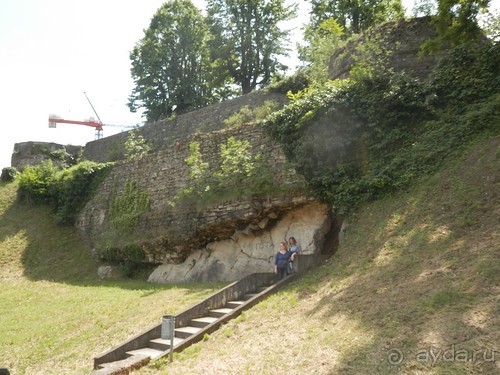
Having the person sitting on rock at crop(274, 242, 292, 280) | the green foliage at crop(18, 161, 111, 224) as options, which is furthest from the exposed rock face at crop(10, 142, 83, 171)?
the person sitting on rock at crop(274, 242, 292, 280)

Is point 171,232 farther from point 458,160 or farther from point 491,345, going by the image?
point 491,345

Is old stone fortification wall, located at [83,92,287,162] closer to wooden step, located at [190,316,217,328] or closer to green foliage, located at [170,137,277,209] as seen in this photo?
green foliage, located at [170,137,277,209]

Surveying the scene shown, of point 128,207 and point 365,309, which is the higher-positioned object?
point 128,207

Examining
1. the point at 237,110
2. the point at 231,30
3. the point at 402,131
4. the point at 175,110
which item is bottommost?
the point at 402,131

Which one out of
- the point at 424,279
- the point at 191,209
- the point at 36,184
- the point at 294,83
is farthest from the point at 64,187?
the point at 424,279

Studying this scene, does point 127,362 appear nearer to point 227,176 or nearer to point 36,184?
point 227,176

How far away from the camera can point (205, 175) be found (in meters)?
13.8

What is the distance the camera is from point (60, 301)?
12.2 m

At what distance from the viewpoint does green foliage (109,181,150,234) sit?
1566cm

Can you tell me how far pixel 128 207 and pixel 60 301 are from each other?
4968 millimetres

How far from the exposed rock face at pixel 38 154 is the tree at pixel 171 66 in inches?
276

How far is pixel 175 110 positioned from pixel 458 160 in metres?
23.7

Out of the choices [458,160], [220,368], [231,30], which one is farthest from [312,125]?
[231,30]

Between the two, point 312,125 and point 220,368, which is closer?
point 220,368
